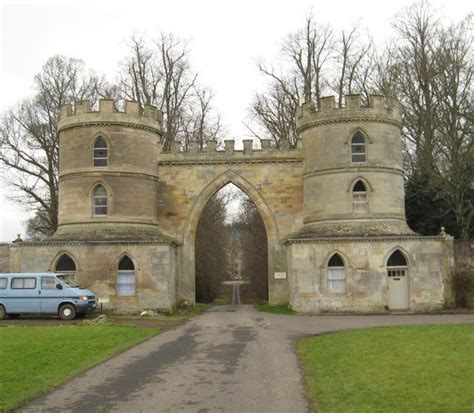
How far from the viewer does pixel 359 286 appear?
23781 mm

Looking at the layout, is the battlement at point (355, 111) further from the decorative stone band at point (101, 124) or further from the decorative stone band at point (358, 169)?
the decorative stone band at point (101, 124)

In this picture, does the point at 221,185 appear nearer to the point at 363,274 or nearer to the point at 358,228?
the point at 358,228

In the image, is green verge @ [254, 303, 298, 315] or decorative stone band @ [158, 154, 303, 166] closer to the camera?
green verge @ [254, 303, 298, 315]

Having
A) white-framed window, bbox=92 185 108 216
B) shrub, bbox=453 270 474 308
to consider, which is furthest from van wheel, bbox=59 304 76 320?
shrub, bbox=453 270 474 308

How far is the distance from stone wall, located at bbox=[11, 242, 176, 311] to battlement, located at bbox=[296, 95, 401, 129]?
29.9 feet

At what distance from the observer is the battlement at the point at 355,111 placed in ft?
84.6

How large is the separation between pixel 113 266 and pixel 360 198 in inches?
440

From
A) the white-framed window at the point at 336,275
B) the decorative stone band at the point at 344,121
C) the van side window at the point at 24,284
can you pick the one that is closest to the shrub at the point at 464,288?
A: the white-framed window at the point at 336,275

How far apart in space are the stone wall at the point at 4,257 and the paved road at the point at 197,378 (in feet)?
47.6

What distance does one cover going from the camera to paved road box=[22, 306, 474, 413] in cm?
850

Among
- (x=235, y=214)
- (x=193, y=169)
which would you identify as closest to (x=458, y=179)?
(x=193, y=169)

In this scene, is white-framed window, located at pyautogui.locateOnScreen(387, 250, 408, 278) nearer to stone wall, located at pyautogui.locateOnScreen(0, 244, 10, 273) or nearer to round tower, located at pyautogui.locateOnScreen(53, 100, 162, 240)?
round tower, located at pyautogui.locateOnScreen(53, 100, 162, 240)

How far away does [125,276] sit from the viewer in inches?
963

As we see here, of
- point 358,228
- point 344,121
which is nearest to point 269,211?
point 358,228
